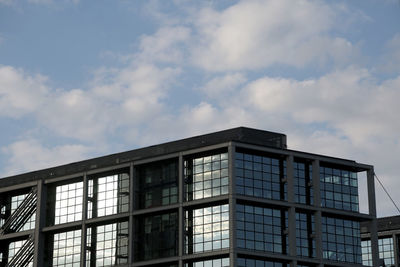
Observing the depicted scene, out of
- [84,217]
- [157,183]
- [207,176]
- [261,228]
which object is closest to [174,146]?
[157,183]

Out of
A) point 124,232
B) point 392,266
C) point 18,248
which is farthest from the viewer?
point 392,266

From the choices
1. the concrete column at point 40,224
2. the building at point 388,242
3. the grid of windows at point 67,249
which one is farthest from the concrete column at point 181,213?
the building at point 388,242

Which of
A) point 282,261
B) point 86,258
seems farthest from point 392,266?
point 86,258

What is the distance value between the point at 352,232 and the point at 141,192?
979 inches

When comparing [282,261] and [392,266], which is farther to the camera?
[392,266]

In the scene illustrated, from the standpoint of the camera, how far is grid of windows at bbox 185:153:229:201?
103 m

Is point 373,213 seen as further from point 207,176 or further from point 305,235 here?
point 207,176

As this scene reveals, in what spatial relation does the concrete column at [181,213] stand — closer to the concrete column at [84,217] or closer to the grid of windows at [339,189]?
the concrete column at [84,217]

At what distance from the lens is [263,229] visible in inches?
4045

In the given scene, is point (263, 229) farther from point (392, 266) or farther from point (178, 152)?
point (392, 266)

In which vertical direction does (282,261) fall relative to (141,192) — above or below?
below

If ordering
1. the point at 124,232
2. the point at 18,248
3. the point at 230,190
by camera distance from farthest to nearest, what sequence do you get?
the point at 18,248
the point at 124,232
the point at 230,190

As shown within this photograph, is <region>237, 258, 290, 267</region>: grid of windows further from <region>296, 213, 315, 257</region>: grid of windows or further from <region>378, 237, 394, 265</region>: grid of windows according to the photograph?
<region>378, 237, 394, 265</region>: grid of windows

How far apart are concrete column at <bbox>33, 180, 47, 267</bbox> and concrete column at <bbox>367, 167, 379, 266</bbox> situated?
129 feet
